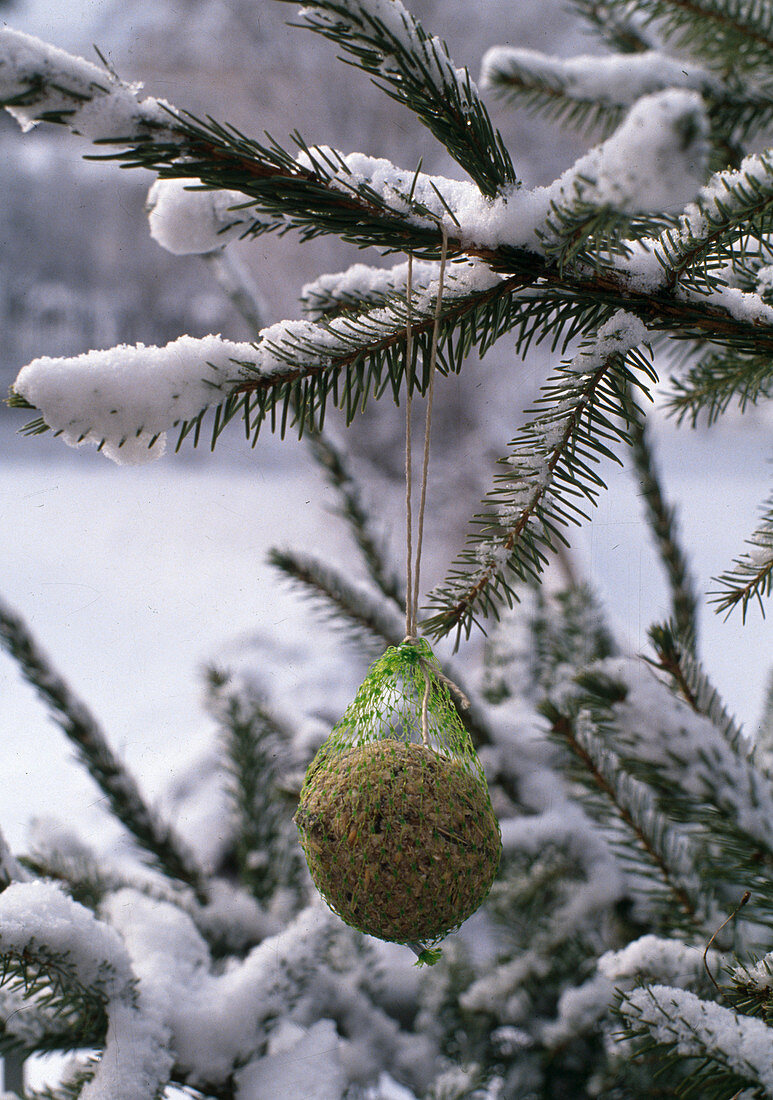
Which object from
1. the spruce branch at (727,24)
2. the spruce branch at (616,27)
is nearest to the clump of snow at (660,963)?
the spruce branch at (727,24)

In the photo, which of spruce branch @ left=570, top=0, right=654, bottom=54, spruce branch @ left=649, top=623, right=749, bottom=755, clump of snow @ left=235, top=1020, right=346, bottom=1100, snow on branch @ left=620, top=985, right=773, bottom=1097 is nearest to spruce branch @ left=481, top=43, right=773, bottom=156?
spruce branch @ left=570, top=0, right=654, bottom=54

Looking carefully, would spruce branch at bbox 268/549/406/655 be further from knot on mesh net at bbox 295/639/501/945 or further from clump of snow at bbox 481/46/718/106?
clump of snow at bbox 481/46/718/106

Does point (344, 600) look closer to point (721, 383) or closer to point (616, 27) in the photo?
point (721, 383)

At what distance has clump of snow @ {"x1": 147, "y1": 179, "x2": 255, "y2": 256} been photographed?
0.42 m

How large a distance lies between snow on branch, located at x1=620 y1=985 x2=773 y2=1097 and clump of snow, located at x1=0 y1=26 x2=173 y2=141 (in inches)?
20.5

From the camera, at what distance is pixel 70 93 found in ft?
0.81

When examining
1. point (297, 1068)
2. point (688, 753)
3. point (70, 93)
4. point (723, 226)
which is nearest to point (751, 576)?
point (688, 753)

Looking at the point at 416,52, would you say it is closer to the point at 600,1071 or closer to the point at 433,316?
the point at 433,316

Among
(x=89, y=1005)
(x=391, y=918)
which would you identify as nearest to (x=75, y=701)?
(x=89, y=1005)

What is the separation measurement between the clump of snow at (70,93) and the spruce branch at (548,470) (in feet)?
0.76

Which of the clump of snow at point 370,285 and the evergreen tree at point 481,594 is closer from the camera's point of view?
the evergreen tree at point 481,594

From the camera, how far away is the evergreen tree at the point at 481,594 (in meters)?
0.30

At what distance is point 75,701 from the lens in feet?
2.51

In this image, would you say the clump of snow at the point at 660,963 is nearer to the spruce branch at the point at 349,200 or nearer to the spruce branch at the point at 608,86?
the spruce branch at the point at 349,200
